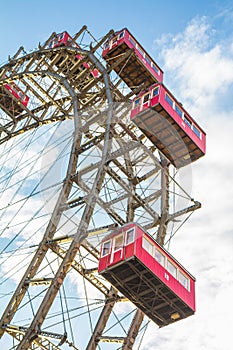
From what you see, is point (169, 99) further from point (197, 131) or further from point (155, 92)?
point (197, 131)

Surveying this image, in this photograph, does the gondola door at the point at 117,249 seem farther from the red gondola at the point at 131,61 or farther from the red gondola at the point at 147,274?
the red gondola at the point at 131,61

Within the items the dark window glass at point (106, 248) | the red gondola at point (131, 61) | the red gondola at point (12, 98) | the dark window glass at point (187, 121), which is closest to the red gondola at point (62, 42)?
the red gondola at point (131, 61)

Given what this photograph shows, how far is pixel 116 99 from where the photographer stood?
102 feet

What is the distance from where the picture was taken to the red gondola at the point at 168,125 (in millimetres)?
28641

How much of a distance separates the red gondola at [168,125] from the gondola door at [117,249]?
6.42 meters

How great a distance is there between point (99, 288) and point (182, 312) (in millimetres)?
4152

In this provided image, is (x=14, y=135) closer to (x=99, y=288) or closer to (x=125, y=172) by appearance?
(x=125, y=172)

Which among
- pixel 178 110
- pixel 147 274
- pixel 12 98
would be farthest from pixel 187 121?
pixel 12 98

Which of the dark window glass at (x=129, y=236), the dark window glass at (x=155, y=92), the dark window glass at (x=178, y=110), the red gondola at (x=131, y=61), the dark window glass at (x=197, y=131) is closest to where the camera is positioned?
the dark window glass at (x=129, y=236)

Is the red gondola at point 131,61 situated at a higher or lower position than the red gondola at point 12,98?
lower

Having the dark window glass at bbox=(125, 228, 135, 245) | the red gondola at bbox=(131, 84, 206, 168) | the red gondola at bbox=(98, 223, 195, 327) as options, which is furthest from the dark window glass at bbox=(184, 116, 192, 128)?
the dark window glass at bbox=(125, 228, 135, 245)

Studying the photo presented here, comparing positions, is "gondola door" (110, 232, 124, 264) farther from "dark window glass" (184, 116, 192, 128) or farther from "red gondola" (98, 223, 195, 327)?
"dark window glass" (184, 116, 192, 128)

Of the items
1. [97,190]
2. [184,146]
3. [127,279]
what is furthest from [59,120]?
[127,279]

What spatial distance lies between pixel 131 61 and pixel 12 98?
31.8 ft
